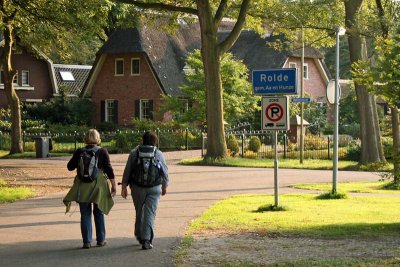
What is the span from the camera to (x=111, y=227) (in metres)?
12.7

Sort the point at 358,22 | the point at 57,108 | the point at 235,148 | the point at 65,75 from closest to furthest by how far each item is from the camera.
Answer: the point at 358,22
the point at 235,148
the point at 57,108
the point at 65,75

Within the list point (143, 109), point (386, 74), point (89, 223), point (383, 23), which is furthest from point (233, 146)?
point (89, 223)

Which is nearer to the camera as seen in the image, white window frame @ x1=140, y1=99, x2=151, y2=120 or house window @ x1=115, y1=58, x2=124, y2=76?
white window frame @ x1=140, y1=99, x2=151, y2=120

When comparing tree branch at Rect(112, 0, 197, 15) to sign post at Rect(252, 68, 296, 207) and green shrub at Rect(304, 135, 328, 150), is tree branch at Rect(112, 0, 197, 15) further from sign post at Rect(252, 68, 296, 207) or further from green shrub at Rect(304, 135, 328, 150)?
sign post at Rect(252, 68, 296, 207)

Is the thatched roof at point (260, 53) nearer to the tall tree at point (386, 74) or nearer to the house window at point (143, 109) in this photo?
the house window at point (143, 109)

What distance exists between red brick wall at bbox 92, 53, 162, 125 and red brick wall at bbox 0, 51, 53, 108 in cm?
529

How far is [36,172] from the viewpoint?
26.0 m

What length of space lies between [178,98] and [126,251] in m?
34.9

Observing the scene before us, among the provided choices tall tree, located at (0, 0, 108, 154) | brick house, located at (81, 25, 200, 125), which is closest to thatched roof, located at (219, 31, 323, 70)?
brick house, located at (81, 25, 200, 125)

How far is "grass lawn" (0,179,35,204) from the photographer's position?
56.0 feet

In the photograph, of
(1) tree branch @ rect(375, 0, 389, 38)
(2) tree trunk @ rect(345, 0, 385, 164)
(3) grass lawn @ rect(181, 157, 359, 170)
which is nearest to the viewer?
(1) tree branch @ rect(375, 0, 389, 38)

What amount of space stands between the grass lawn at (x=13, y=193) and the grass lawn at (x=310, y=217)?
4.74 metres

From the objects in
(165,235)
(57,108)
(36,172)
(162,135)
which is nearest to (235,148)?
(162,135)

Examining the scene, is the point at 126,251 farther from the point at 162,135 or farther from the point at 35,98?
the point at 35,98
